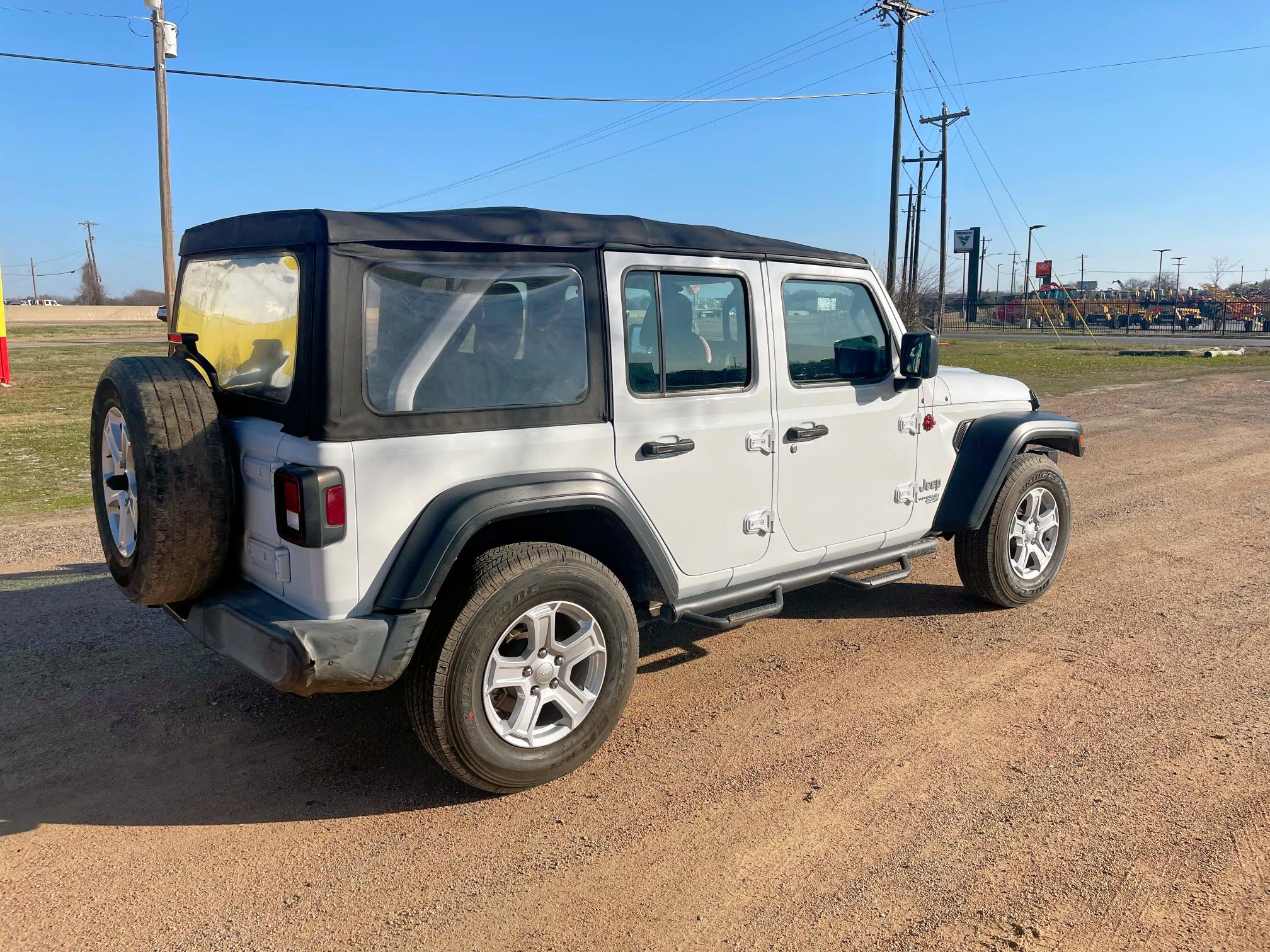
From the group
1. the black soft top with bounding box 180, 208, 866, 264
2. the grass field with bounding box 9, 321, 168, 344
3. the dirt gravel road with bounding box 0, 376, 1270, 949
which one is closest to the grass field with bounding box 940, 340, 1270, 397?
the dirt gravel road with bounding box 0, 376, 1270, 949

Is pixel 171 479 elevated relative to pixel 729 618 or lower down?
elevated

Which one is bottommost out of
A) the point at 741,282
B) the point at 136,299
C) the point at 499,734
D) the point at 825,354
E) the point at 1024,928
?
the point at 1024,928

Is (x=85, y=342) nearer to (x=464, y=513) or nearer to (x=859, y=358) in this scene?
(x=859, y=358)

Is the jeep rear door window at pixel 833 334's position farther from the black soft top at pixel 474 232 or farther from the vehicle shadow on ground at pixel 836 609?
the vehicle shadow on ground at pixel 836 609

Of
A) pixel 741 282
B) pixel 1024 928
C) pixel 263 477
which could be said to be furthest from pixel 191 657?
pixel 1024 928

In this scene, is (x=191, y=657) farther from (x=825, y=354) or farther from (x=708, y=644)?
(x=825, y=354)

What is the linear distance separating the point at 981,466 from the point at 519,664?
9.46 ft

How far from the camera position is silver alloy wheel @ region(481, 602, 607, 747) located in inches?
133

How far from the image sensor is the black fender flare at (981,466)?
5.02 m

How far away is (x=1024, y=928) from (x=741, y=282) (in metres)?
2.62

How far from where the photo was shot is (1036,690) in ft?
14.0

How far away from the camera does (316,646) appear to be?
118 inches

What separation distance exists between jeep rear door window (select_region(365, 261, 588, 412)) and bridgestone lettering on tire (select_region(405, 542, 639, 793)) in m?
0.58

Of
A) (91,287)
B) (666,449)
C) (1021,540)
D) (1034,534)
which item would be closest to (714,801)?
(666,449)
